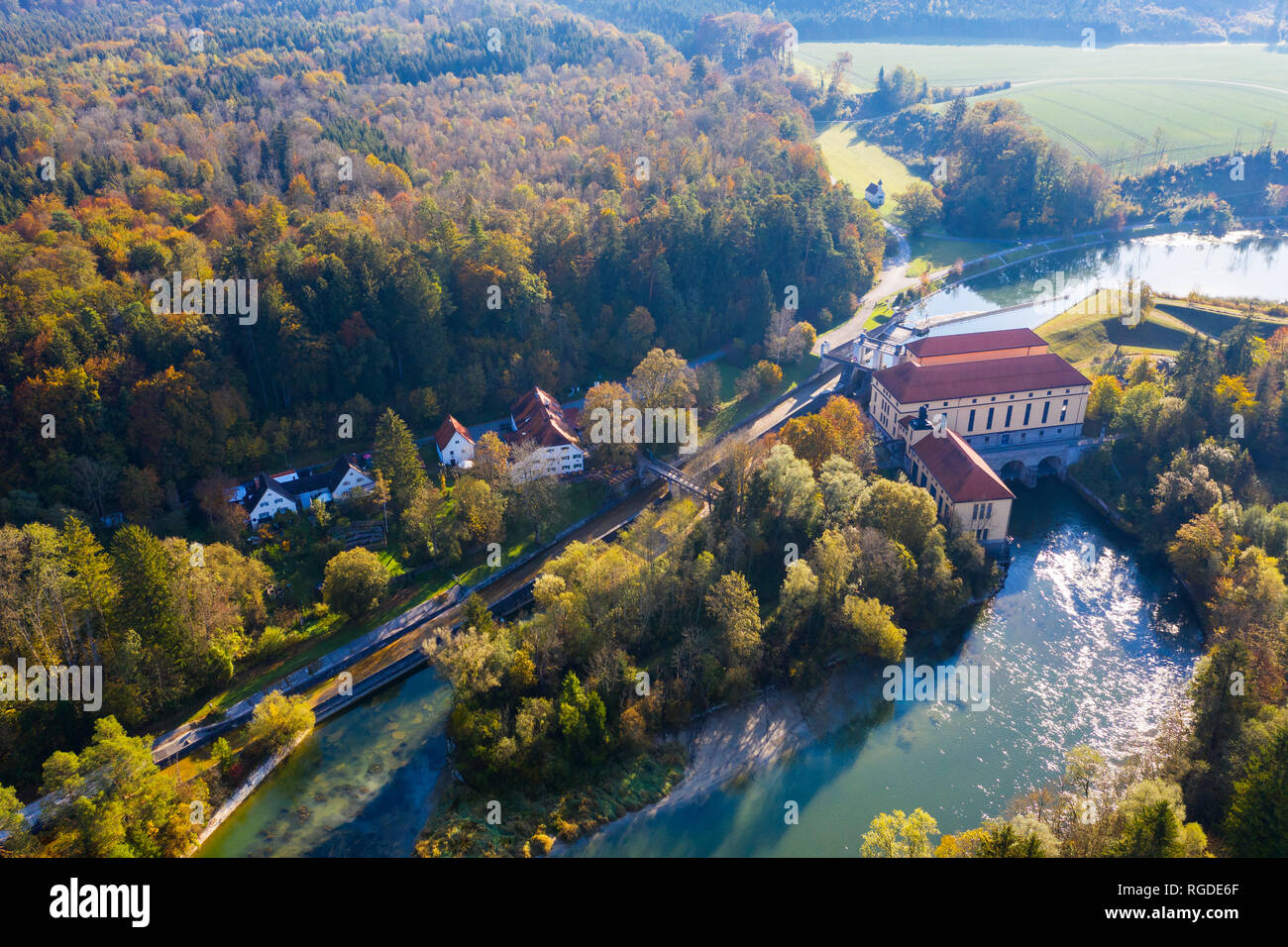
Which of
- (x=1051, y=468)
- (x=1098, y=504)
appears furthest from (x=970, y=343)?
(x=1098, y=504)

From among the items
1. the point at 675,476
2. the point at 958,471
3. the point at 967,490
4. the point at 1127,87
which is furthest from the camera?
the point at 1127,87

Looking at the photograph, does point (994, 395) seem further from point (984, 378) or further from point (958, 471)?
point (958, 471)

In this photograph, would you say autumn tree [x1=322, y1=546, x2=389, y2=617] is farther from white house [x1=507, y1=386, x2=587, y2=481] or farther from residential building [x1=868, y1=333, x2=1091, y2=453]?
residential building [x1=868, y1=333, x2=1091, y2=453]

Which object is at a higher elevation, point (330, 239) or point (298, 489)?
point (330, 239)

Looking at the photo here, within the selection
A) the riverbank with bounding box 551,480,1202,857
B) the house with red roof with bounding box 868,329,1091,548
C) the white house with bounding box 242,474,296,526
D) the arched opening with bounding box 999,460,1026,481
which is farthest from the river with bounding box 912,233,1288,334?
the white house with bounding box 242,474,296,526

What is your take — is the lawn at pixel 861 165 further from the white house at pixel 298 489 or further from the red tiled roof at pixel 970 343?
the white house at pixel 298 489

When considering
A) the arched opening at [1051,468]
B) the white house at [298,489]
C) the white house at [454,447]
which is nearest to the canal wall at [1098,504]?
the arched opening at [1051,468]
